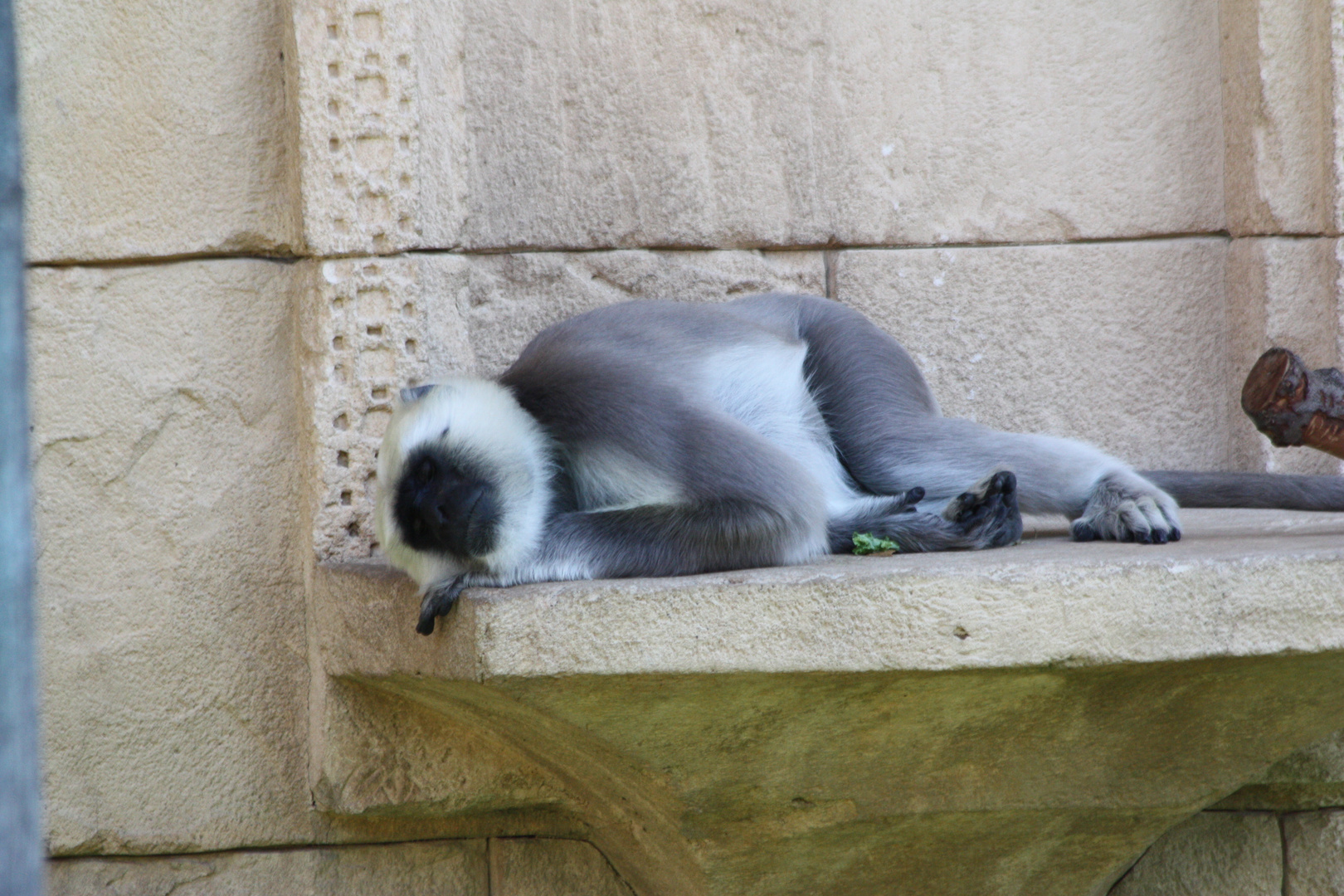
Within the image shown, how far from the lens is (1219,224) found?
126 inches

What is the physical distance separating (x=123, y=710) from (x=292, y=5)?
149 cm

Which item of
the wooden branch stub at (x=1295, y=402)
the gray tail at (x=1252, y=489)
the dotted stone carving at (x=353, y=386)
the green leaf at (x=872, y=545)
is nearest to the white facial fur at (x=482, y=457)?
the dotted stone carving at (x=353, y=386)

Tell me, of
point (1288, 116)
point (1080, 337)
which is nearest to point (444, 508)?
point (1080, 337)

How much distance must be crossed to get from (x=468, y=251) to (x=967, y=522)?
4.24 ft

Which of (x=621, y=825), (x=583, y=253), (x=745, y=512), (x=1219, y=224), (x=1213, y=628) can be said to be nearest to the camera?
(x=1213, y=628)

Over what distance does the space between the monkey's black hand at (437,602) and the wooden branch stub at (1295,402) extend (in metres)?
1.33

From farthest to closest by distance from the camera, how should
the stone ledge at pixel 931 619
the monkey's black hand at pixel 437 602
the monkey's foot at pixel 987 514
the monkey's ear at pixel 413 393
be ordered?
the monkey's foot at pixel 987 514
the monkey's ear at pixel 413 393
the monkey's black hand at pixel 437 602
the stone ledge at pixel 931 619

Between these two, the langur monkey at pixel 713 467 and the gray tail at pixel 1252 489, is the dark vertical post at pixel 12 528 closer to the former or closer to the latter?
the langur monkey at pixel 713 467

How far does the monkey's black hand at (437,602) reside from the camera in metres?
1.96

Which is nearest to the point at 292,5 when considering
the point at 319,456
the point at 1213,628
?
the point at 319,456

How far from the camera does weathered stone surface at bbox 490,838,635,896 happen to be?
8.84 feet

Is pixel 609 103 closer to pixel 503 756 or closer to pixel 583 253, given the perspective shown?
pixel 583 253

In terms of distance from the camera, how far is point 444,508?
201cm

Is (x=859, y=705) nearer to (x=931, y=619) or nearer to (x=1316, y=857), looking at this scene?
(x=931, y=619)
